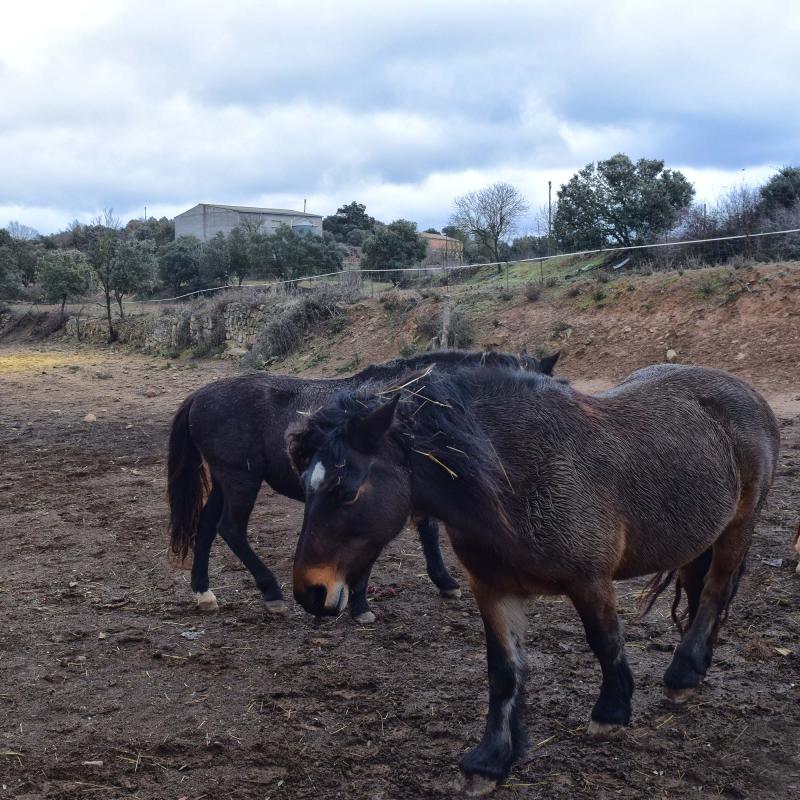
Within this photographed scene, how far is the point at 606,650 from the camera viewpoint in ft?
10.1

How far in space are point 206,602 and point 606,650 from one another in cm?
295

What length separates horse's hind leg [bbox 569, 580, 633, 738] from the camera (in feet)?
9.86

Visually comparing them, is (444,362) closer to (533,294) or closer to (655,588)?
(655,588)

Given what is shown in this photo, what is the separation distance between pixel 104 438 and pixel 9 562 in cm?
541

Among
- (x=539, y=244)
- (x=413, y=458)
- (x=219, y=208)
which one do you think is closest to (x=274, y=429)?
(x=413, y=458)

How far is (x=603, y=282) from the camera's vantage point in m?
16.9

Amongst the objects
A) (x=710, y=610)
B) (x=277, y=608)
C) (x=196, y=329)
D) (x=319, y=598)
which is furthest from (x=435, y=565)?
(x=196, y=329)

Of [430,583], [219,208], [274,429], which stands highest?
[219,208]

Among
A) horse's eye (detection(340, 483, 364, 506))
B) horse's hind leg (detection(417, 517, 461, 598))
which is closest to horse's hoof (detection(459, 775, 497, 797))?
horse's eye (detection(340, 483, 364, 506))

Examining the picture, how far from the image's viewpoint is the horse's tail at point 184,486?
520 cm

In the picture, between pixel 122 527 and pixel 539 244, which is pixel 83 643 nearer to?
pixel 122 527

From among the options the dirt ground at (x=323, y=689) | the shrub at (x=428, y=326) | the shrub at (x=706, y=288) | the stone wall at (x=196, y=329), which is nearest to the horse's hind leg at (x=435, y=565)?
the dirt ground at (x=323, y=689)

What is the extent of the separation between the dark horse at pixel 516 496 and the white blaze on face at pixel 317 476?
0.01 meters

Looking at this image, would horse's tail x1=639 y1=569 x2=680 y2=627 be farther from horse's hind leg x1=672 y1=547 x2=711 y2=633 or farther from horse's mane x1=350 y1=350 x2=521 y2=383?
horse's mane x1=350 y1=350 x2=521 y2=383
